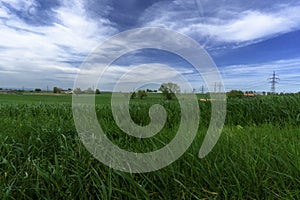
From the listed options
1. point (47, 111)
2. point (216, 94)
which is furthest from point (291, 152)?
point (47, 111)

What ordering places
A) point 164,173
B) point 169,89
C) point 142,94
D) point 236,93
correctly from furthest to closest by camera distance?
point 142,94
point 236,93
point 169,89
point 164,173

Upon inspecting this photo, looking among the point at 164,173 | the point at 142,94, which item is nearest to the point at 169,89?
the point at 142,94

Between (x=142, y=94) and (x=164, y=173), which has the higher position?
(x=142, y=94)

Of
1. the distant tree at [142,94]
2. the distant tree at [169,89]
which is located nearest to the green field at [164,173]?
the distant tree at [169,89]

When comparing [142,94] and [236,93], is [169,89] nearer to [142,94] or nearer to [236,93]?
[142,94]

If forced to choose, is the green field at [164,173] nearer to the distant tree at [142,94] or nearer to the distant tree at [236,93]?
the distant tree at [236,93]

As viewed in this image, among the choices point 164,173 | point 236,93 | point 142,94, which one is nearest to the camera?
point 164,173

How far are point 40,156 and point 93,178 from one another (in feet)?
3.16

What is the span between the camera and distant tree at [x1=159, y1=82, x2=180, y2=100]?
6.33 m

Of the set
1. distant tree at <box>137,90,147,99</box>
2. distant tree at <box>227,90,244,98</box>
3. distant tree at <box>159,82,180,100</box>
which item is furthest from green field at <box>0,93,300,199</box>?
distant tree at <box>137,90,147,99</box>

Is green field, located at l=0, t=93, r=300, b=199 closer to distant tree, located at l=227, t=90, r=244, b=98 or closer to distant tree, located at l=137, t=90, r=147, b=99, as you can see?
distant tree, located at l=227, t=90, r=244, b=98

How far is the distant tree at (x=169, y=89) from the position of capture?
633 centimetres

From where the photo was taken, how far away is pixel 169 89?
267 inches

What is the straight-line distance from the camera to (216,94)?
5.91 meters
